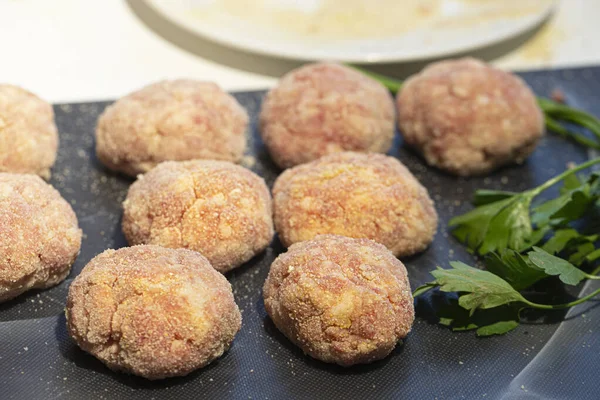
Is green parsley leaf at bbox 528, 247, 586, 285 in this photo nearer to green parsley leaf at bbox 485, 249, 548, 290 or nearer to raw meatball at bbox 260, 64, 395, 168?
green parsley leaf at bbox 485, 249, 548, 290

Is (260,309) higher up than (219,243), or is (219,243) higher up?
(219,243)

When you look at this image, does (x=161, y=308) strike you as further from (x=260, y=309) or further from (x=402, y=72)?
(x=402, y=72)

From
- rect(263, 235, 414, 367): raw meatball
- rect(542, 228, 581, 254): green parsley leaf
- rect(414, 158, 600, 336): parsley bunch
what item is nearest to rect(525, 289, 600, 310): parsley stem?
rect(414, 158, 600, 336): parsley bunch

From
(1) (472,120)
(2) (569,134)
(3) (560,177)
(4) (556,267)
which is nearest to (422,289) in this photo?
(4) (556,267)

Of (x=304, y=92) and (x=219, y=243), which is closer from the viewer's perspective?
(x=219, y=243)

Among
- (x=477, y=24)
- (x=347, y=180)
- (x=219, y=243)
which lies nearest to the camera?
(x=219, y=243)

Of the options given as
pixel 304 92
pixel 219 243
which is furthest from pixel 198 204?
pixel 304 92

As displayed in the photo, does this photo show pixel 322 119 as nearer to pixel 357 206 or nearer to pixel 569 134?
pixel 357 206
